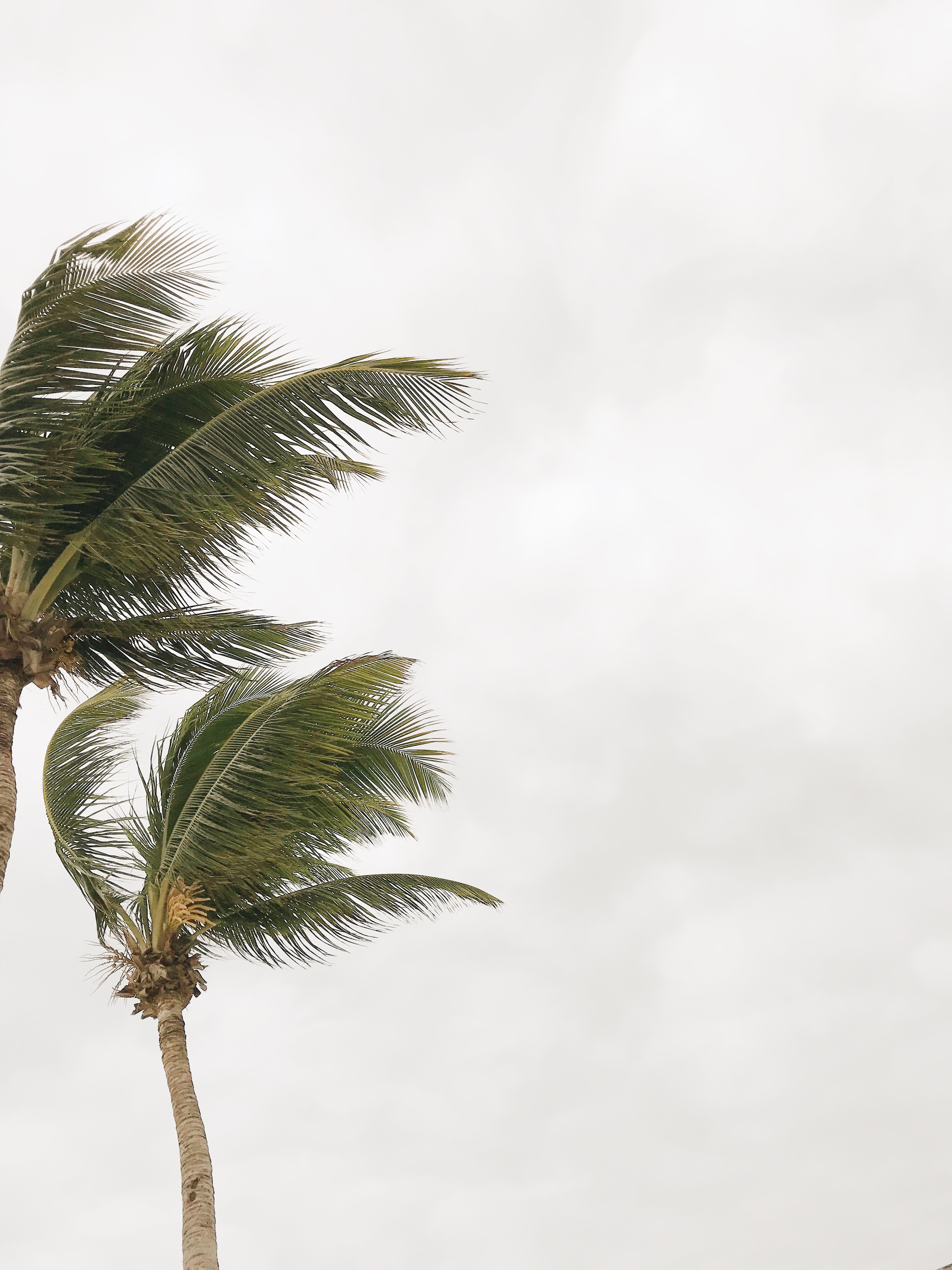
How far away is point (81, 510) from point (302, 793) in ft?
8.99

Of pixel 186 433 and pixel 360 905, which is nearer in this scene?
pixel 186 433

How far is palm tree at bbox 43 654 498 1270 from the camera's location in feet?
30.5

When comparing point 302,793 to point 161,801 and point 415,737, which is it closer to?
point 161,801

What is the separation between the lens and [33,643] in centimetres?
803

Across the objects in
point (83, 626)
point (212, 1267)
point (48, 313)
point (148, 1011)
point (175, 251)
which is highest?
point (175, 251)

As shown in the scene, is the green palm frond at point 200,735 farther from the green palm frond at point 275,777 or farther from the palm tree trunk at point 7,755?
the palm tree trunk at point 7,755

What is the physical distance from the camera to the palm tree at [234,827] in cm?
930

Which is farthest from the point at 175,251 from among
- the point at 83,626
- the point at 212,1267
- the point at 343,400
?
the point at 212,1267

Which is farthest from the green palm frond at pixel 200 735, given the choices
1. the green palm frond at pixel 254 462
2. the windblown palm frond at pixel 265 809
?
the green palm frond at pixel 254 462

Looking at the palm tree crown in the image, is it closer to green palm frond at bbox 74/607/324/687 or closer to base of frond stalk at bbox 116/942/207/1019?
green palm frond at bbox 74/607/324/687

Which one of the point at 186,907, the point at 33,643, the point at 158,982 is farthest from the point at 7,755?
the point at 158,982

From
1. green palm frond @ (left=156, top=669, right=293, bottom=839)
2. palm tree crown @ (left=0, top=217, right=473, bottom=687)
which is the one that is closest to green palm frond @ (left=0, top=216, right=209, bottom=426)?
palm tree crown @ (left=0, top=217, right=473, bottom=687)

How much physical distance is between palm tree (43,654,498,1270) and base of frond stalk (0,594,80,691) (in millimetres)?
1076

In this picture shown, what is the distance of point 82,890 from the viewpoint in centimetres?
1051
